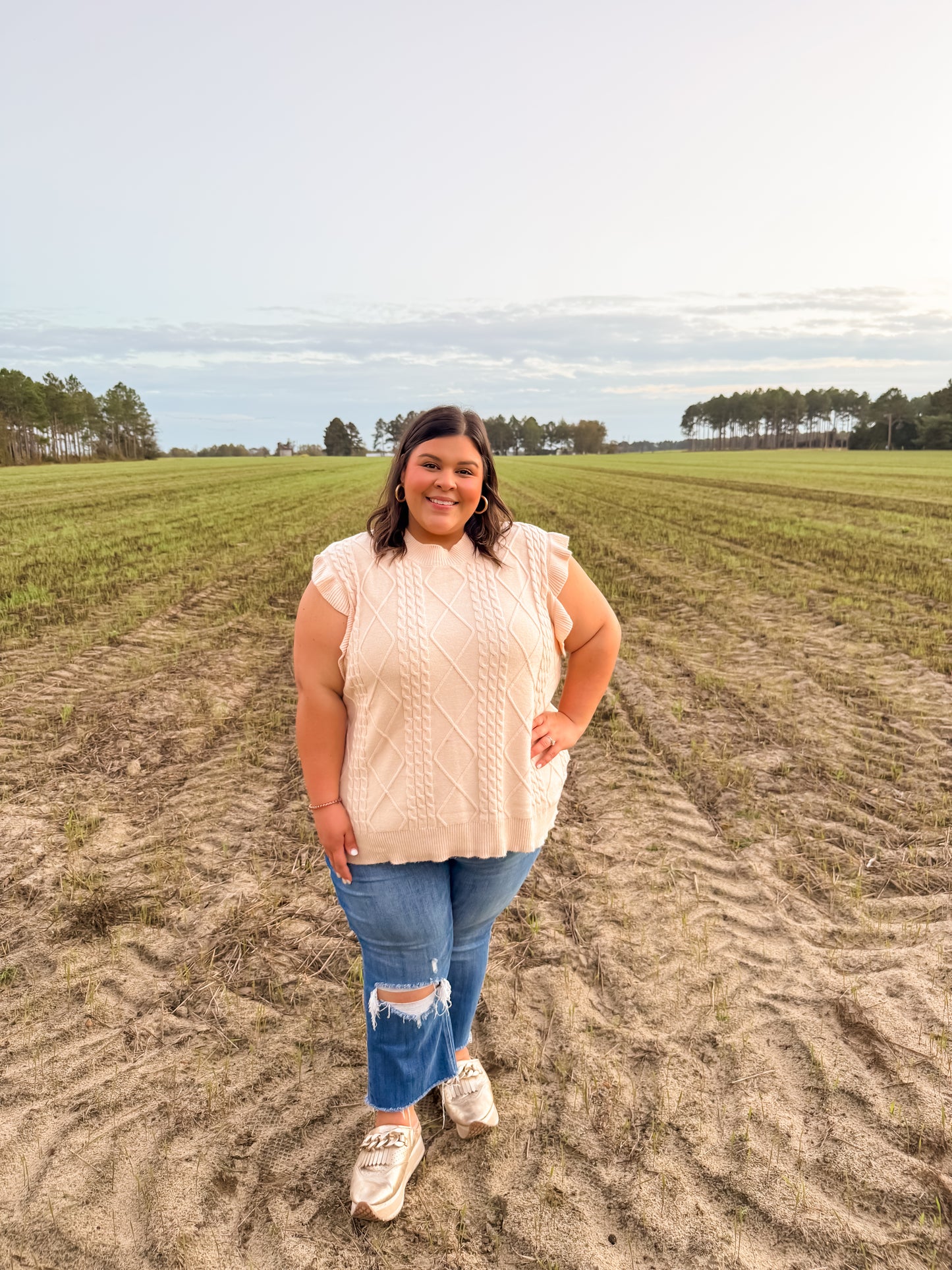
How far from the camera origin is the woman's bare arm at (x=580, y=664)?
2070 mm

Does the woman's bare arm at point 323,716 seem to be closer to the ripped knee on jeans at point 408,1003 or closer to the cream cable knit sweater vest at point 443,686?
the cream cable knit sweater vest at point 443,686

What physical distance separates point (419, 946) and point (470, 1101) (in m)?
0.89

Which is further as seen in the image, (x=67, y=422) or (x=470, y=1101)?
(x=67, y=422)

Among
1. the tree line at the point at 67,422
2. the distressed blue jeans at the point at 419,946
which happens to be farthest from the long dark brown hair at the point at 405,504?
the tree line at the point at 67,422

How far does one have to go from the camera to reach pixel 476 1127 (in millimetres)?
2475

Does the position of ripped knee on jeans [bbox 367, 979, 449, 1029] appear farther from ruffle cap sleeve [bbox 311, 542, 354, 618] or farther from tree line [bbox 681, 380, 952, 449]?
tree line [bbox 681, 380, 952, 449]

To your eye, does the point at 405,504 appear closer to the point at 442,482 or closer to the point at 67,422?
the point at 442,482

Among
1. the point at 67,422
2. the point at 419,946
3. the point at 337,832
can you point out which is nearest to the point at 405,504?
the point at 337,832

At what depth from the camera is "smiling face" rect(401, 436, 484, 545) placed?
1.84 meters

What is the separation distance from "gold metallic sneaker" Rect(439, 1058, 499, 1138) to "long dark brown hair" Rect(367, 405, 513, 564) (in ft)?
6.06

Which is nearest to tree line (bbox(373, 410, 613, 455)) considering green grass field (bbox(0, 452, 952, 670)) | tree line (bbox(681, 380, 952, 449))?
tree line (bbox(681, 380, 952, 449))

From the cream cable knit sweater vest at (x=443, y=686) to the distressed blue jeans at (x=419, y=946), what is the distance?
10 centimetres

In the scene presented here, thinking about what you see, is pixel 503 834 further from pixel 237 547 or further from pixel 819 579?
pixel 237 547

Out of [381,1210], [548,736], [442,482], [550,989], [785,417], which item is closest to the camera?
[442,482]
